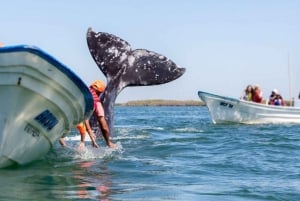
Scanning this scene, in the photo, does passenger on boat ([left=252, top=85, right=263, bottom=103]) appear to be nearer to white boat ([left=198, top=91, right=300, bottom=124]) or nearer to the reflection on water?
white boat ([left=198, top=91, right=300, bottom=124])

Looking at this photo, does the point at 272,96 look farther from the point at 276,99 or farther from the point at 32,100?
the point at 32,100

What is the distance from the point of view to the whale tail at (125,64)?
1691 cm

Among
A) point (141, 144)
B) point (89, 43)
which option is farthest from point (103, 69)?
point (141, 144)

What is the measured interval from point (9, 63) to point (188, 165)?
3.72 meters

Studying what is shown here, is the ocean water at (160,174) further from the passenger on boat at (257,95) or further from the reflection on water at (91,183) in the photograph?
the passenger on boat at (257,95)

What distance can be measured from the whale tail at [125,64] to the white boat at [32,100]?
6717 mm

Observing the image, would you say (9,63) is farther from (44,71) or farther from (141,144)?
(141,144)

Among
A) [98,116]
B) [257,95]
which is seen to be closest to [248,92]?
[257,95]

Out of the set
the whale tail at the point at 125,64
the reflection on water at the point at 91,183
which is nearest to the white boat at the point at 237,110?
the whale tail at the point at 125,64

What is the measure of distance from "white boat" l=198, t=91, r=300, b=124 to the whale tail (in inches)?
354

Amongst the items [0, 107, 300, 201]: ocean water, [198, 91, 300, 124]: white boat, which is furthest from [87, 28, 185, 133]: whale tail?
[198, 91, 300, 124]: white boat

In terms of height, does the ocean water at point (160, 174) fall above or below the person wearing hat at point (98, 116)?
below

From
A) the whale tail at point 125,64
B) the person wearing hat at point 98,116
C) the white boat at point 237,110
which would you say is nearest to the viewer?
the person wearing hat at point 98,116

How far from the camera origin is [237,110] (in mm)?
26016
